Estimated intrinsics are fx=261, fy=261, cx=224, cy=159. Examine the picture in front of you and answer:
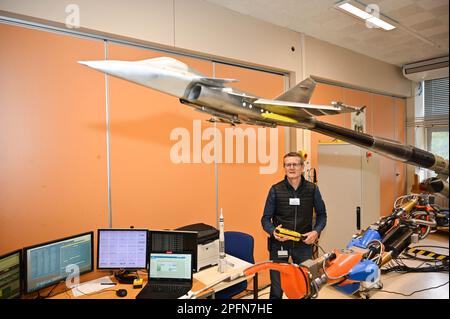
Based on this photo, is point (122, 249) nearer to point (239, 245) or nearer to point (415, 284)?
point (239, 245)

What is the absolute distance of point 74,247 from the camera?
1.47m

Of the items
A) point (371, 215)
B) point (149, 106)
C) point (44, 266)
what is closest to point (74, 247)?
point (44, 266)

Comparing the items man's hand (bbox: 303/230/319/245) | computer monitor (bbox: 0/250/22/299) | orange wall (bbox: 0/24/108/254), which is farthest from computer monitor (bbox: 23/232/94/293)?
man's hand (bbox: 303/230/319/245)

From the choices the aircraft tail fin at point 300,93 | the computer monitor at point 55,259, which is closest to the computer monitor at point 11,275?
the computer monitor at point 55,259

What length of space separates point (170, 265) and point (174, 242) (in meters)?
0.13

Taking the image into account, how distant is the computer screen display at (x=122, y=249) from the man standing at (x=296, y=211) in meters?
0.85

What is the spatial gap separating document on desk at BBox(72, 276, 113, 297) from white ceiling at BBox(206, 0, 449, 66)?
5.64ft

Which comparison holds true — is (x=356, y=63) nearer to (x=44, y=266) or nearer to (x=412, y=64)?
(x=412, y=64)

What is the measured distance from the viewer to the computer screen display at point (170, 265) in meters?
1.46

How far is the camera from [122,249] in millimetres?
1582

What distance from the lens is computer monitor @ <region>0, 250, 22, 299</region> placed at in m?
1.18

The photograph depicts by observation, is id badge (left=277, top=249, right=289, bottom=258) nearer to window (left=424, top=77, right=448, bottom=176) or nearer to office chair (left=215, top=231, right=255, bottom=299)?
window (left=424, top=77, right=448, bottom=176)

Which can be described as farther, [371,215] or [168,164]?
[168,164]

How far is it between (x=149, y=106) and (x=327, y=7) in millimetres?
1327
